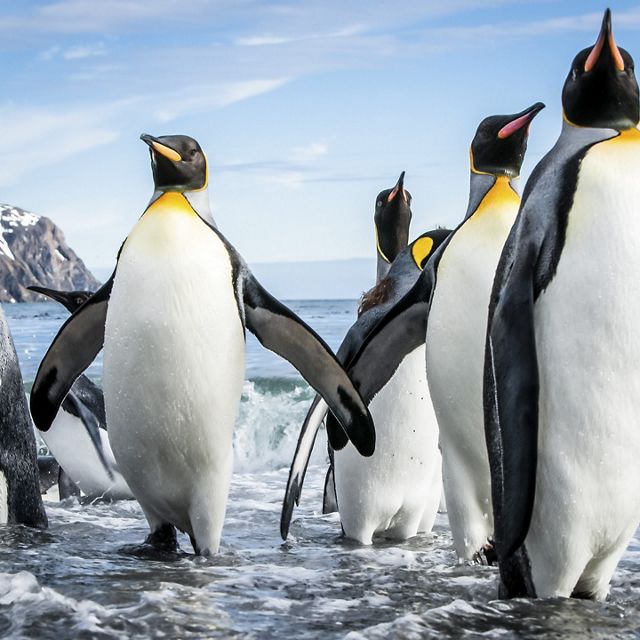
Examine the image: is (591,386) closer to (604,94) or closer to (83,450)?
(604,94)

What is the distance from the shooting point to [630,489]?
3.55 meters

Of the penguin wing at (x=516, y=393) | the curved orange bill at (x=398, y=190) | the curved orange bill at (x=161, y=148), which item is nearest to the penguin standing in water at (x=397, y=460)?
the curved orange bill at (x=398, y=190)

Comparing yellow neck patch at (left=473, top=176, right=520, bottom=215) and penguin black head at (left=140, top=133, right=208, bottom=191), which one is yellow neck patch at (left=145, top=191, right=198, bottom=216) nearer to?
penguin black head at (left=140, top=133, right=208, bottom=191)

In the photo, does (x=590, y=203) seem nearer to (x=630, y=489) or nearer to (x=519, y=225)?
(x=519, y=225)

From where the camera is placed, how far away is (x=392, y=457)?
569 centimetres

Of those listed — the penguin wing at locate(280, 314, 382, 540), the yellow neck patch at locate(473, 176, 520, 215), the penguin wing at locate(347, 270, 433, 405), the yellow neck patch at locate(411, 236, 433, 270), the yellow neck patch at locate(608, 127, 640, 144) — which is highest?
the yellow neck patch at locate(608, 127, 640, 144)

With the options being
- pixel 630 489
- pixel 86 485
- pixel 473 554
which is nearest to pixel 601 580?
pixel 630 489

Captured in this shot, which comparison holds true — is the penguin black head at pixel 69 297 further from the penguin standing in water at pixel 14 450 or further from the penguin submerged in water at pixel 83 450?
the penguin standing in water at pixel 14 450

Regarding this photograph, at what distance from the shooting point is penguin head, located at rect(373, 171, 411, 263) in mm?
6645

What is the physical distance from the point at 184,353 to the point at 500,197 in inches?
60.6

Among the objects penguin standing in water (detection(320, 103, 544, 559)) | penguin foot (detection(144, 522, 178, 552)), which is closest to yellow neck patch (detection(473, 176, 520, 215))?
penguin standing in water (detection(320, 103, 544, 559))

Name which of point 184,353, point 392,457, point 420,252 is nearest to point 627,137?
point 184,353

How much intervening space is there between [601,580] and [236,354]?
6.05 ft

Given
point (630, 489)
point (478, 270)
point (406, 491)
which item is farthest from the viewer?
point (406, 491)
